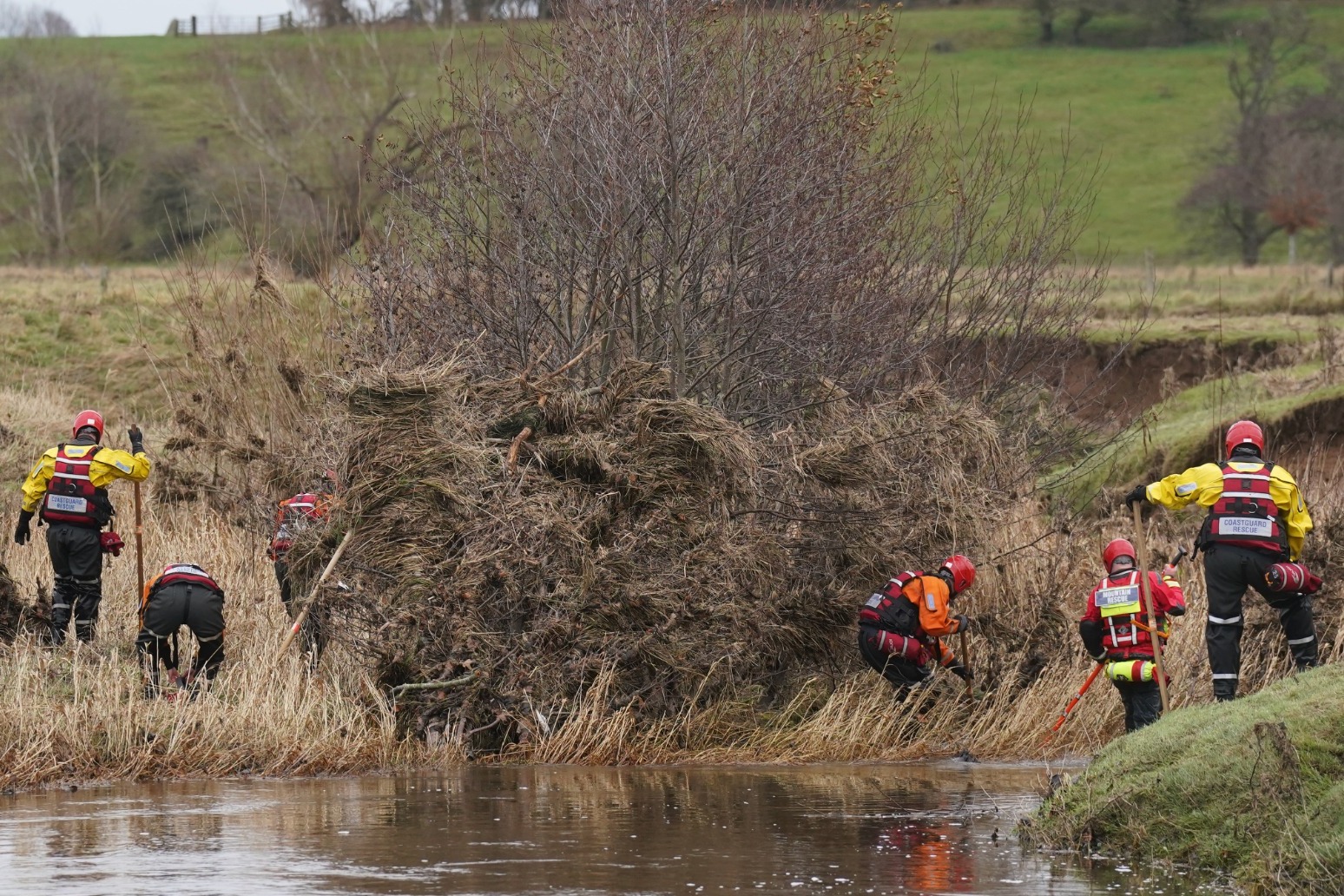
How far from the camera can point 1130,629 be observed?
12.6 m

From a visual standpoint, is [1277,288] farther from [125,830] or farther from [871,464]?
Answer: [125,830]

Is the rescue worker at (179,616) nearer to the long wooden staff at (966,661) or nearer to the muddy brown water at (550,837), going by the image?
the muddy brown water at (550,837)

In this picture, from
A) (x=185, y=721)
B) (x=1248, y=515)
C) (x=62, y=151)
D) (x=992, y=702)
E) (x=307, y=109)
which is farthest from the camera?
(x=62, y=151)

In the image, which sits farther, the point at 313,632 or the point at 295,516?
the point at 295,516

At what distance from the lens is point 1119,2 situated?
3081 inches

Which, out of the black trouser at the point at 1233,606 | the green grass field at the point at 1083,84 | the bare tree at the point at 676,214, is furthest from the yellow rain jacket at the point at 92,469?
the green grass field at the point at 1083,84

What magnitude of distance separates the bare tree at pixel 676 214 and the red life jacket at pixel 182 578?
3.13 metres

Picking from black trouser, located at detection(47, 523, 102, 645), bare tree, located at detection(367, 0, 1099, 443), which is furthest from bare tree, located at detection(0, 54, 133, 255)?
black trouser, located at detection(47, 523, 102, 645)

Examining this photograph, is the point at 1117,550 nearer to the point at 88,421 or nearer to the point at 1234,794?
the point at 1234,794

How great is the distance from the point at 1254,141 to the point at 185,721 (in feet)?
171

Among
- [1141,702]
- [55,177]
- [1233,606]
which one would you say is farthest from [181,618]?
[55,177]

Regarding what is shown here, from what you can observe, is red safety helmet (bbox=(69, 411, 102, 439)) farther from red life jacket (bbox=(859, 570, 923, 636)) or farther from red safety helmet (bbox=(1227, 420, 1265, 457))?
red safety helmet (bbox=(1227, 420, 1265, 457))

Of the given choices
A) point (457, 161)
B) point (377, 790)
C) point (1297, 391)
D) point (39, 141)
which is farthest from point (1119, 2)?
→ point (377, 790)

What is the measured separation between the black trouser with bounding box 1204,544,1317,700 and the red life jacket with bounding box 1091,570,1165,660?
15.9 inches
